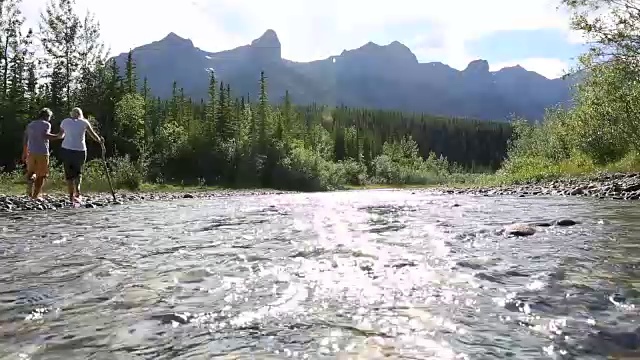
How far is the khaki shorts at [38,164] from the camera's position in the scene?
724 inches

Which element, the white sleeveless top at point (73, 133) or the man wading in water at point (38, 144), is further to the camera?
the man wading in water at point (38, 144)

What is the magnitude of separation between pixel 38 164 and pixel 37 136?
39.7 inches

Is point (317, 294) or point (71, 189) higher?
point (71, 189)

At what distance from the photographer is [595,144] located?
37156 mm

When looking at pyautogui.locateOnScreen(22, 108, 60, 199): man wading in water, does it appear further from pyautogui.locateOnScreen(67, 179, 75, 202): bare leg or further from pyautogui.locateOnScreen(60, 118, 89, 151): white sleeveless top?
pyautogui.locateOnScreen(67, 179, 75, 202): bare leg

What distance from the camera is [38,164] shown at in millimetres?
18578

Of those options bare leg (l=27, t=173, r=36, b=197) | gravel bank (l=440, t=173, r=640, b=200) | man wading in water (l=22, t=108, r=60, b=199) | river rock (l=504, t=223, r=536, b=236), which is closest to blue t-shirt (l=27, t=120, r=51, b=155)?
man wading in water (l=22, t=108, r=60, b=199)

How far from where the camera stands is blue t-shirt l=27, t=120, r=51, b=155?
60.1 feet

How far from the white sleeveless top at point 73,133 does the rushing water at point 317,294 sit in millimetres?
7649

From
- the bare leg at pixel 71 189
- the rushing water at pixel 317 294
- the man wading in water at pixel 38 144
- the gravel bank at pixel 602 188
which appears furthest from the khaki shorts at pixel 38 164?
the gravel bank at pixel 602 188

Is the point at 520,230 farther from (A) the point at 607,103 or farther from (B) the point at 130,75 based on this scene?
(B) the point at 130,75

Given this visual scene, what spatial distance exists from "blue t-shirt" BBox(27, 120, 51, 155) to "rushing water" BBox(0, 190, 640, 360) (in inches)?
325

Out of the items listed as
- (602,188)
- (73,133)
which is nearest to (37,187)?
(73,133)

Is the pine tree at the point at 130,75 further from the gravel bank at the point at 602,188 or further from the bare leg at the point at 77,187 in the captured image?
the gravel bank at the point at 602,188
